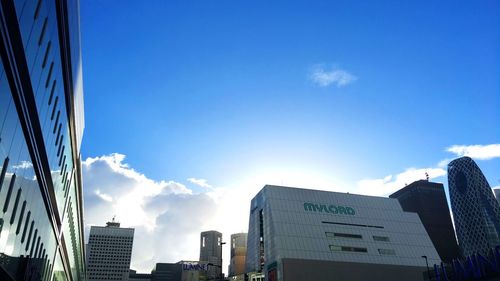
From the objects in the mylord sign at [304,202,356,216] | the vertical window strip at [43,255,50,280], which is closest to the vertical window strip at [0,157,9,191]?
the vertical window strip at [43,255,50,280]

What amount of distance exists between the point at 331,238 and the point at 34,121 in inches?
3514

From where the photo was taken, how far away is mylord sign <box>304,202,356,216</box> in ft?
364

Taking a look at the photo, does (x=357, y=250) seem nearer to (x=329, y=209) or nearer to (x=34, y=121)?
(x=329, y=209)

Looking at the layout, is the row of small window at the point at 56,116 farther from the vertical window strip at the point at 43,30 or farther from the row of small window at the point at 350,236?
the row of small window at the point at 350,236

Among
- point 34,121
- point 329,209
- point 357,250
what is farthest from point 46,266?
point 329,209

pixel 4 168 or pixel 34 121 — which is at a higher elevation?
pixel 34 121

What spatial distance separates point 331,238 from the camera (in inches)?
4126

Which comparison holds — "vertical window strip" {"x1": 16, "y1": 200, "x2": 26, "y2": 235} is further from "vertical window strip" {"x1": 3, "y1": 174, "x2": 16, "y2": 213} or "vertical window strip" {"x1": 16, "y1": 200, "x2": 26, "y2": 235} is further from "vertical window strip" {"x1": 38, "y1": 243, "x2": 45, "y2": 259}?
"vertical window strip" {"x1": 38, "y1": 243, "x2": 45, "y2": 259}

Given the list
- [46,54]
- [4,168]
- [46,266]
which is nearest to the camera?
[4,168]

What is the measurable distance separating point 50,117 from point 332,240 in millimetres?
85549

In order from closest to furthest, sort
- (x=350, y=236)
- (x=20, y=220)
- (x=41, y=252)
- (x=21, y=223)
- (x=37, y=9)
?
(x=37, y=9) → (x=20, y=220) → (x=21, y=223) → (x=41, y=252) → (x=350, y=236)

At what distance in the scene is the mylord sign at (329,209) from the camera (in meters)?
111

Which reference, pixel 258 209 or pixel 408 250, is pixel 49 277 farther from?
pixel 408 250

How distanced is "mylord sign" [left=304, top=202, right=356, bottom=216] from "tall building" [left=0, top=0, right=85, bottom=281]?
77325 mm
